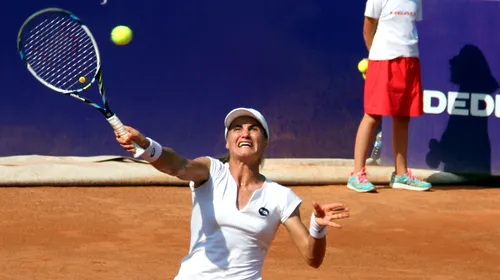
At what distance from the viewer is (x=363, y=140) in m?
9.83

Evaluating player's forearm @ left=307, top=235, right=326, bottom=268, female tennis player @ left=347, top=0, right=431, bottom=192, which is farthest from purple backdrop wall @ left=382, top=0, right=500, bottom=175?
player's forearm @ left=307, top=235, right=326, bottom=268

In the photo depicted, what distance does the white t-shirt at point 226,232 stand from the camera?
5.20 meters

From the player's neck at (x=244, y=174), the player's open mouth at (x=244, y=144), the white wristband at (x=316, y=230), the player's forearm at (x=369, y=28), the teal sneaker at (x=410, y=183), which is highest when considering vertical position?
the player's open mouth at (x=244, y=144)

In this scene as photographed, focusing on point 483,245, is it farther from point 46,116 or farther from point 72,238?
point 46,116

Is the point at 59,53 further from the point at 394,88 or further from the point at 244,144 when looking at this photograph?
the point at 244,144

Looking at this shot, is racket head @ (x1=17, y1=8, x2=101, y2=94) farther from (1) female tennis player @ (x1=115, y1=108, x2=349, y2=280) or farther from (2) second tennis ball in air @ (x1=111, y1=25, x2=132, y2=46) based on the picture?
(1) female tennis player @ (x1=115, y1=108, x2=349, y2=280)

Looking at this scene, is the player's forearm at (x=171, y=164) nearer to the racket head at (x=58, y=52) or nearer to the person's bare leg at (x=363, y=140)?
the racket head at (x=58, y=52)

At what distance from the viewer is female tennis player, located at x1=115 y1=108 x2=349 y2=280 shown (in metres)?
5.19

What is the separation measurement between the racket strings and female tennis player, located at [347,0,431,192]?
92.3 inches

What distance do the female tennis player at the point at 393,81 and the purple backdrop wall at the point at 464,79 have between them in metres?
0.62

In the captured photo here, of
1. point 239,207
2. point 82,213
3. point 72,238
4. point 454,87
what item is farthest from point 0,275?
point 454,87

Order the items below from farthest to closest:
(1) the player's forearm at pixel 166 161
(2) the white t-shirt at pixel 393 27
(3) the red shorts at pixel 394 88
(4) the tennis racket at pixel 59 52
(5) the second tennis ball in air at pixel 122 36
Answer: (3) the red shorts at pixel 394 88 < (2) the white t-shirt at pixel 393 27 < (5) the second tennis ball in air at pixel 122 36 < (4) the tennis racket at pixel 59 52 < (1) the player's forearm at pixel 166 161

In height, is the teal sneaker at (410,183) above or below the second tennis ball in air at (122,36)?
below

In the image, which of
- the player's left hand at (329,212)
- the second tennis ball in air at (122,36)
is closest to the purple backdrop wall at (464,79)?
the second tennis ball in air at (122,36)
